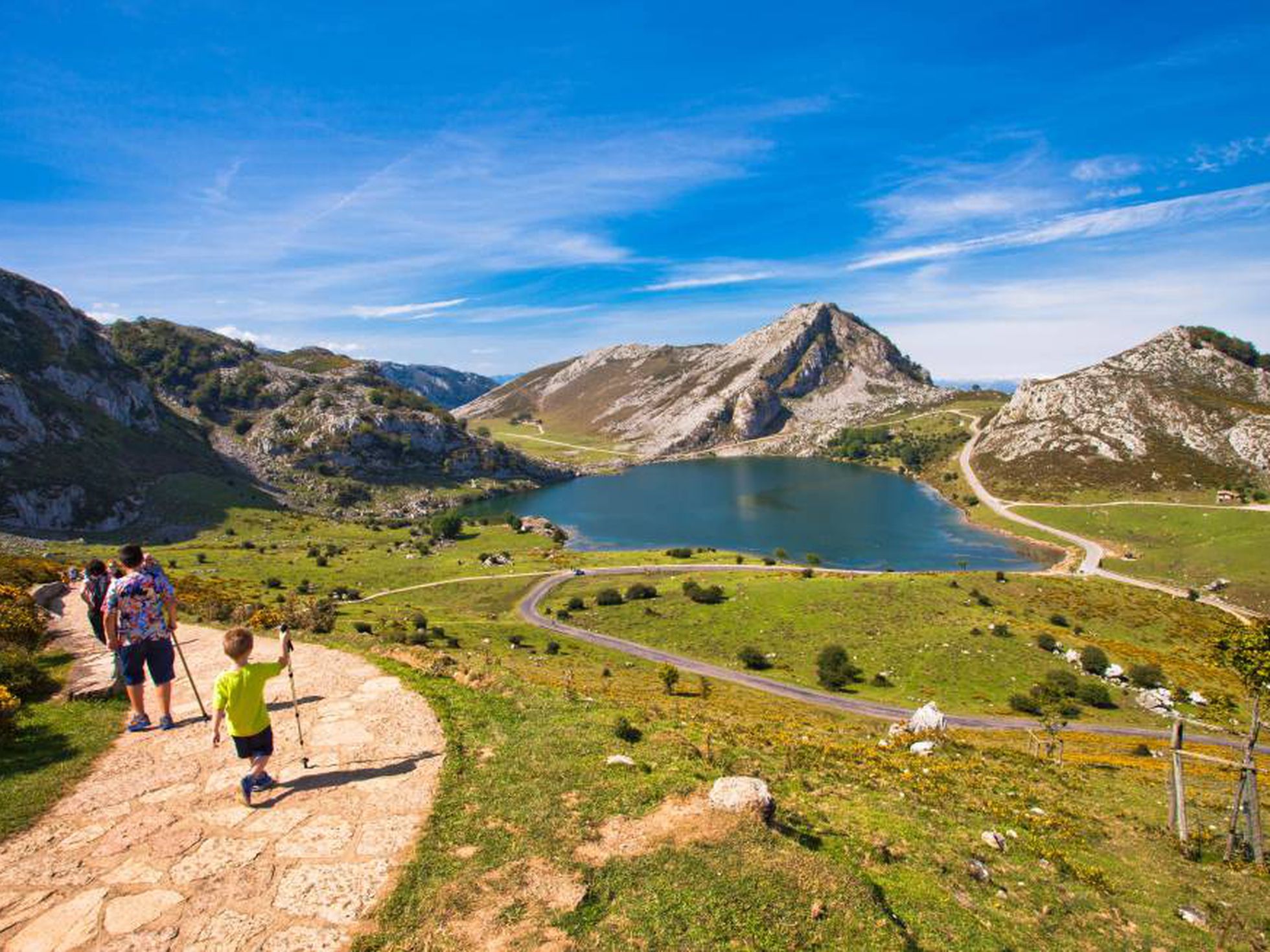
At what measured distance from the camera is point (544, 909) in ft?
31.7

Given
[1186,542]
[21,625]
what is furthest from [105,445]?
[1186,542]

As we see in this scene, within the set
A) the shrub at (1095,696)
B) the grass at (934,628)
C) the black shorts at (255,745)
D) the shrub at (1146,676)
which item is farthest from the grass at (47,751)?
the shrub at (1146,676)

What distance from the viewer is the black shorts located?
12.0 meters

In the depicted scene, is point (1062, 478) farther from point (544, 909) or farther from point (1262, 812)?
point (544, 909)

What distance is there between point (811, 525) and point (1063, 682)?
3767 inches

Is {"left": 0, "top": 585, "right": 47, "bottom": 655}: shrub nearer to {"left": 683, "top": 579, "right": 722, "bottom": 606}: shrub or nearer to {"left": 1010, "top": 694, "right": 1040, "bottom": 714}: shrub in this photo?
{"left": 1010, "top": 694, "right": 1040, "bottom": 714}: shrub

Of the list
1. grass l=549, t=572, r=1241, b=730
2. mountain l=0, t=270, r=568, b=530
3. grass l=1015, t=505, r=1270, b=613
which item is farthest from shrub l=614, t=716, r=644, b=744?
mountain l=0, t=270, r=568, b=530

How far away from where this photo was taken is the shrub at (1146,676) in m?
53.2

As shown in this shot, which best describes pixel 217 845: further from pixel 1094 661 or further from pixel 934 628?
pixel 1094 661

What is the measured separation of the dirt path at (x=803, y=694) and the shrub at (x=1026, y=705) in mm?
1648

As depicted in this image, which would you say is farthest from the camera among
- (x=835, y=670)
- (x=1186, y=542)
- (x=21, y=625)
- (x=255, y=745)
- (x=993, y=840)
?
(x=1186, y=542)

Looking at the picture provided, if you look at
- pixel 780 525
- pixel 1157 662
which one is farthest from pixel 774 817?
pixel 780 525

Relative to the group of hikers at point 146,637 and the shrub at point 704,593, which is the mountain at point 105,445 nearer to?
the shrub at point 704,593

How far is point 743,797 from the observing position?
12.9 meters
